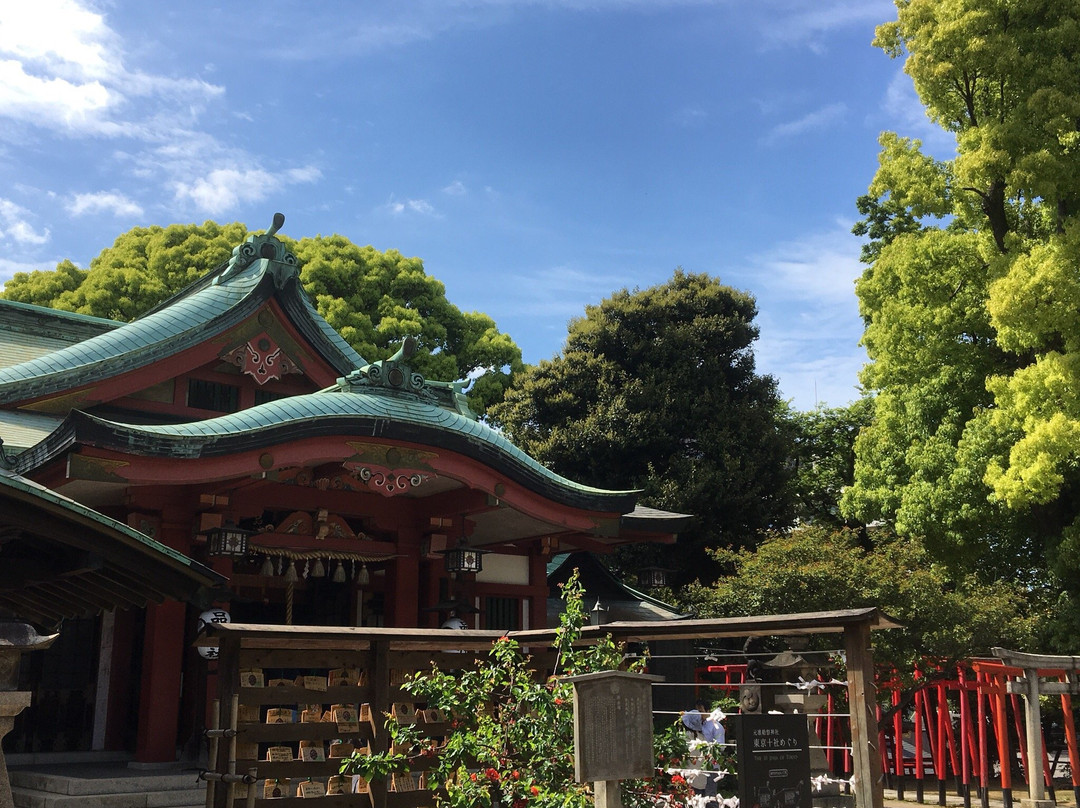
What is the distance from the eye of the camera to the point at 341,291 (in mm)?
32250

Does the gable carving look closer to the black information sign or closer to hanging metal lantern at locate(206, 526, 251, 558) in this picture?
hanging metal lantern at locate(206, 526, 251, 558)

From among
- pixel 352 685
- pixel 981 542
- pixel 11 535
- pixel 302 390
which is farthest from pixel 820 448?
pixel 11 535

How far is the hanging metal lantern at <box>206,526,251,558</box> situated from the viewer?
11.8 metres

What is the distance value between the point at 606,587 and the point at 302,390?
7135 millimetres

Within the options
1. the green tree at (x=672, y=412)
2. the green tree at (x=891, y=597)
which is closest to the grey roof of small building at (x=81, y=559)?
the green tree at (x=891, y=597)

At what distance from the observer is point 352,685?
8.55 m

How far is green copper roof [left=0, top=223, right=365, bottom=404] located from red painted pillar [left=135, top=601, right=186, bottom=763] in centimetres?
367

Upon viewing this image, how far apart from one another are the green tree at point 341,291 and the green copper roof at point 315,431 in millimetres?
17701

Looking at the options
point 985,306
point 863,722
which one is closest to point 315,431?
point 863,722

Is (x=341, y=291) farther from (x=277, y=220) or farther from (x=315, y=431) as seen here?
(x=315, y=431)

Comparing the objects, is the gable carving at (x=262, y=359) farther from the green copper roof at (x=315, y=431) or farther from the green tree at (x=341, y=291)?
the green tree at (x=341, y=291)

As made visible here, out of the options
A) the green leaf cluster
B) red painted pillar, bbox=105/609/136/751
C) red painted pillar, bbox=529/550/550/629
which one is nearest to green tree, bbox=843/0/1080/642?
red painted pillar, bbox=529/550/550/629

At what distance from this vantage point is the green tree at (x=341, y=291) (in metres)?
31.1

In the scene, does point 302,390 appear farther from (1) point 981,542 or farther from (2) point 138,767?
(1) point 981,542
